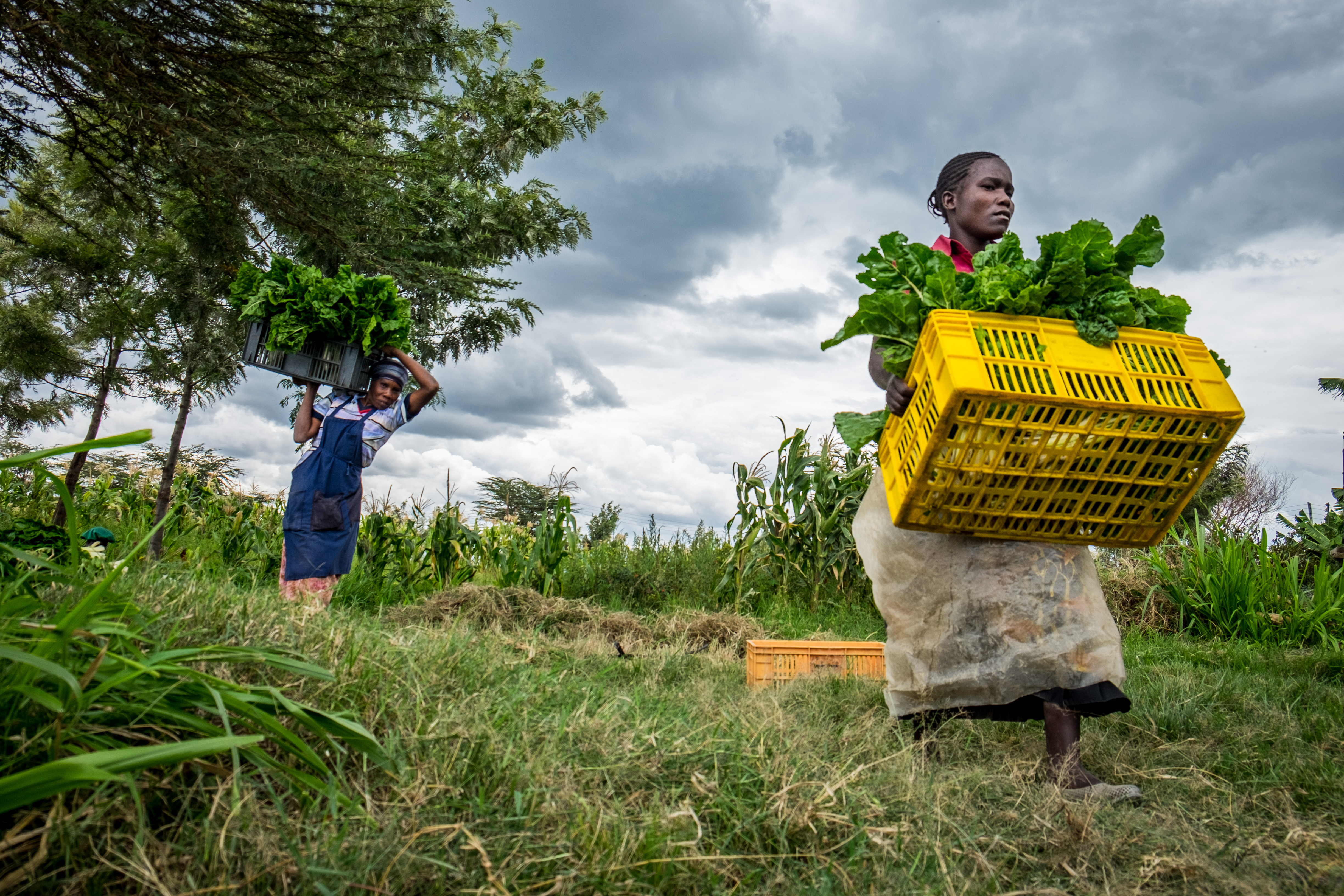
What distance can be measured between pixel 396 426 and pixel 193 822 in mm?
3540

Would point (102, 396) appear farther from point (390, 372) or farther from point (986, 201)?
point (986, 201)

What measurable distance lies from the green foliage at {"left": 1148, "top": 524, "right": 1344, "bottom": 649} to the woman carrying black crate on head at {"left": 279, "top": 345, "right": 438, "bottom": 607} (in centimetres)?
579

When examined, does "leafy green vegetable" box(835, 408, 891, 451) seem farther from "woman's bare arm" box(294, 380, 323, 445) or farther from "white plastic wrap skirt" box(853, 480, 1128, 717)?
"woman's bare arm" box(294, 380, 323, 445)

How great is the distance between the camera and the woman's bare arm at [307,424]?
14.7 ft

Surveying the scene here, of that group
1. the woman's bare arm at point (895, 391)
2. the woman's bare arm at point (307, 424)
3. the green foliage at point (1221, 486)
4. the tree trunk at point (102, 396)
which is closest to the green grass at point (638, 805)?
the woman's bare arm at point (895, 391)

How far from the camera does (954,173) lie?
3027 mm

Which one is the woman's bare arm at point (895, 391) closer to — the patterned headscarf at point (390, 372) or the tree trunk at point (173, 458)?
the patterned headscarf at point (390, 372)

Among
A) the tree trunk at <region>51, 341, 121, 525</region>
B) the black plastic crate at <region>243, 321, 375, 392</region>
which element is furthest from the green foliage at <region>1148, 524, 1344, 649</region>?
the tree trunk at <region>51, 341, 121, 525</region>

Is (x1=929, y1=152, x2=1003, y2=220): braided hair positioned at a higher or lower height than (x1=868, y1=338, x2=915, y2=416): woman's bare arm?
higher

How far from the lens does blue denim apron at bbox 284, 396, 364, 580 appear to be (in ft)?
14.3

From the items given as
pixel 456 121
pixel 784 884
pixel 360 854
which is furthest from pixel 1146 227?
pixel 456 121

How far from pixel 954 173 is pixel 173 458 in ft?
31.9

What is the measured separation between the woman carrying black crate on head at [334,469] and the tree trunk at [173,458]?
4742mm

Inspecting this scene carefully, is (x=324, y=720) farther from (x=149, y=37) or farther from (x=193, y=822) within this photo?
(x=149, y=37)
